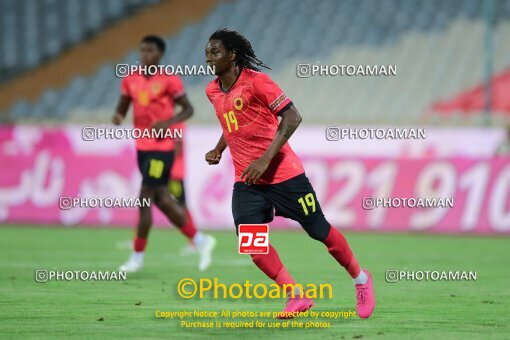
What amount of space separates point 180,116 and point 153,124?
302 mm

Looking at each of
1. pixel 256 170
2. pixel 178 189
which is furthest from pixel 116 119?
pixel 256 170

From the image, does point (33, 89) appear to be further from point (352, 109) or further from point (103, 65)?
point (352, 109)

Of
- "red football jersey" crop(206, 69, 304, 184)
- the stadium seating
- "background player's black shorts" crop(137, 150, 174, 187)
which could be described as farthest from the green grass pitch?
the stadium seating

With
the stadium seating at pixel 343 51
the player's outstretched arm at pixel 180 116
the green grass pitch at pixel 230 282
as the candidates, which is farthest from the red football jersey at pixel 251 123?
the stadium seating at pixel 343 51

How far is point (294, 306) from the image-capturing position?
7.34 m

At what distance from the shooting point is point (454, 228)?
16.8 metres

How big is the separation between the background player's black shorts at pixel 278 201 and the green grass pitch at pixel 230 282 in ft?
2.68

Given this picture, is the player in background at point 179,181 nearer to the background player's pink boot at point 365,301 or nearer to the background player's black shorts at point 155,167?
the background player's black shorts at point 155,167

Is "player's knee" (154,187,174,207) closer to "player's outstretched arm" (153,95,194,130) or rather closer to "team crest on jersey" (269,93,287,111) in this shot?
"player's outstretched arm" (153,95,194,130)

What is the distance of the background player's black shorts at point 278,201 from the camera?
290 inches

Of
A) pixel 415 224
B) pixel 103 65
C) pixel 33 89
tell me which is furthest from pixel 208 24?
pixel 415 224

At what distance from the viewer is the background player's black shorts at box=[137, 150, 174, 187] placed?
10789 mm

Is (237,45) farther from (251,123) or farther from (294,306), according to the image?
(294,306)

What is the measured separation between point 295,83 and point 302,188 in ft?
45.3
